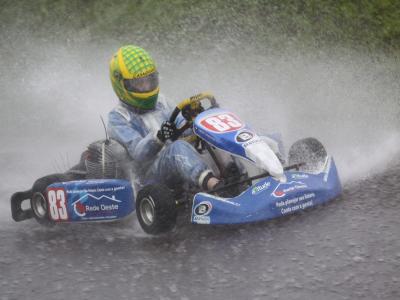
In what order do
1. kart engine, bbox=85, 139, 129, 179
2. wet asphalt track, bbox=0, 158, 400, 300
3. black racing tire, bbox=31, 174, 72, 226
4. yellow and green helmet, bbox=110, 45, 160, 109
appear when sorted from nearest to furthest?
wet asphalt track, bbox=0, 158, 400, 300 → kart engine, bbox=85, 139, 129, 179 → yellow and green helmet, bbox=110, 45, 160, 109 → black racing tire, bbox=31, 174, 72, 226

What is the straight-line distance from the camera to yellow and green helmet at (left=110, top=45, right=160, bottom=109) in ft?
17.7

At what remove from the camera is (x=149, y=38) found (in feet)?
35.5

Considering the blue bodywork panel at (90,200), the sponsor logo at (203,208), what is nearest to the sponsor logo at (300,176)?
the sponsor logo at (203,208)

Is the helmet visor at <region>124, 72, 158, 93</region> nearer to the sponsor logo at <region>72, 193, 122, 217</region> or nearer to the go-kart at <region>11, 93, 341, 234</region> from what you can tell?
the go-kart at <region>11, 93, 341, 234</region>

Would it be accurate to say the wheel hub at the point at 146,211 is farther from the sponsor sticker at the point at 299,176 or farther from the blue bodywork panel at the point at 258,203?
the sponsor sticker at the point at 299,176

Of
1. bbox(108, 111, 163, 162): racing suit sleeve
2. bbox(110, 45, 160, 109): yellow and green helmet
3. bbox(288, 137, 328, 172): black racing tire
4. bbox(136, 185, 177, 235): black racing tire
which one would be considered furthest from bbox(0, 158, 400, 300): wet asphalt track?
bbox(110, 45, 160, 109): yellow and green helmet

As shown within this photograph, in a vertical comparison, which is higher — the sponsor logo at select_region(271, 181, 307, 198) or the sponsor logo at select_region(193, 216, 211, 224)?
the sponsor logo at select_region(271, 181, 307, 198)

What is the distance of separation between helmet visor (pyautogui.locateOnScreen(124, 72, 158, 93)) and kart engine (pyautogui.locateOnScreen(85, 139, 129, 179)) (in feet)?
1.48

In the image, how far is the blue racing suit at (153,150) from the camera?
195 inches

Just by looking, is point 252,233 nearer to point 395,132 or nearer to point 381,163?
point 381,163

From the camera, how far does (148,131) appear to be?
5.53 metres

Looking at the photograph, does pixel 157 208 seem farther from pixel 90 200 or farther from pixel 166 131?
pixel 90 200

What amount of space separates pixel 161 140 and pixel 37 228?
131 centimetres

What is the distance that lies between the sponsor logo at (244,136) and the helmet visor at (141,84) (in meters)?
0.93
